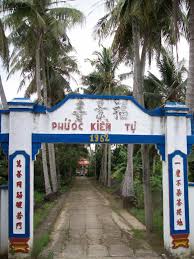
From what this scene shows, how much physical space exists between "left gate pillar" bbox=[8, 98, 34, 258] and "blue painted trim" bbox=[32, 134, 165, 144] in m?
0.32

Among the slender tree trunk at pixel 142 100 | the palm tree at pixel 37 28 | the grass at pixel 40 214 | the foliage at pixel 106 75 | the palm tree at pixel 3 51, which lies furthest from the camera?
the foliage at pixel 106 75

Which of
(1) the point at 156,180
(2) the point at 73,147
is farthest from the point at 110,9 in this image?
(2) the point at 73,147

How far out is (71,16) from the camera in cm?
1864

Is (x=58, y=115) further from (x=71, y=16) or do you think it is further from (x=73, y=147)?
(x=73, y=147)

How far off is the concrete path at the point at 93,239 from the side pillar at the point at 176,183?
706mm

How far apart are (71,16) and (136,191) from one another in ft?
31.1

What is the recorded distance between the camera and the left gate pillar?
9.22 meters

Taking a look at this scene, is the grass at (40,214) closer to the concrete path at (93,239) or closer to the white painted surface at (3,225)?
the concrete path at (93,239)

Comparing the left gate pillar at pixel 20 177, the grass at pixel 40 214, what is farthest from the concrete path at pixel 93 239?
the left gate pillar at pixel 20 177

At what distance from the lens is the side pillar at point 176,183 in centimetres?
972

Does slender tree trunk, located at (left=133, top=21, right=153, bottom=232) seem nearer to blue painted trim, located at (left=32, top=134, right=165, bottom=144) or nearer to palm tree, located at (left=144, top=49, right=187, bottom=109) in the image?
blue painted trim, located at (left=32, top=134, right=165, bottom=144)

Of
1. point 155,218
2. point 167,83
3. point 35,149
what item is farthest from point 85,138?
point 167,83

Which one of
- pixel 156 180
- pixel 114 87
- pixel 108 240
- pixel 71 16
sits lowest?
pixel 108 240

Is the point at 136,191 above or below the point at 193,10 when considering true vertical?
below
